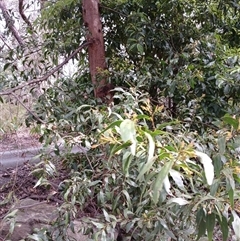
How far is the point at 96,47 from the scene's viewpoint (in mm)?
1685

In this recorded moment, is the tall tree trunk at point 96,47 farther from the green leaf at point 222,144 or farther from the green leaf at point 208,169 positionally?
the green leaf at point 208,169

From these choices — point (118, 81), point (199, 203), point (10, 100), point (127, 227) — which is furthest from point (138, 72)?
point (199, 203)

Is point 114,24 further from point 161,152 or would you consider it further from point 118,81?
point 161,152

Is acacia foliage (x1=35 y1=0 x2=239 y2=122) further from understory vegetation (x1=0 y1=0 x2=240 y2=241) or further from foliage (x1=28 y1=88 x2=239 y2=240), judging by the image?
foliage (x1=28 y1=88 x2=239 y2=240)

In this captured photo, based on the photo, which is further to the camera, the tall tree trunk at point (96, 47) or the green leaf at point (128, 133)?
the tall tree trunk at point (96, 47)

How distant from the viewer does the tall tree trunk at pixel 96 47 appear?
5.36 feet

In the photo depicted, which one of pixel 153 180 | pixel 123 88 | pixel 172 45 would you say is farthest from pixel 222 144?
pixel 172 45

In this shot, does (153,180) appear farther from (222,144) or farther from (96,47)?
(96,47)

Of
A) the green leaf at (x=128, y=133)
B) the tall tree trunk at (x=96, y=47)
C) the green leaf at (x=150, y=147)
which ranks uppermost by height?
the tall tree trunk at (x=96, y=47)

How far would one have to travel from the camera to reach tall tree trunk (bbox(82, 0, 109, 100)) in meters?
1.63

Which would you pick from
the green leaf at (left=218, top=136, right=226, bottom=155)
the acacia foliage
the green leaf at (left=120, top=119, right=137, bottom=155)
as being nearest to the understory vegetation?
the acacia foliage

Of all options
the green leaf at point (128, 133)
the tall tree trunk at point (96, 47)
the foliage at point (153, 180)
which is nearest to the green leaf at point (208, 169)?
the foliage at point (153, 180)

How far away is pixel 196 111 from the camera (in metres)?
1.54

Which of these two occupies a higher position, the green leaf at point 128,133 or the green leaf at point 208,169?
the green leaf at point 128,133
